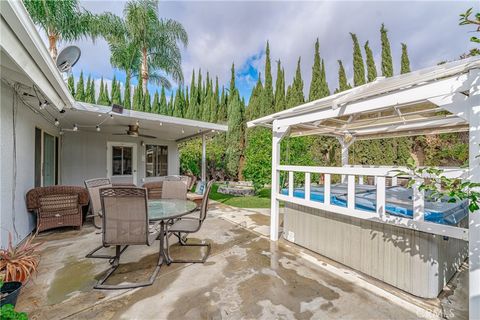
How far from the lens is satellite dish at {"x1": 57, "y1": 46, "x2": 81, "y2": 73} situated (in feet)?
16.1

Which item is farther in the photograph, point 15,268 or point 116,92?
point 116,92

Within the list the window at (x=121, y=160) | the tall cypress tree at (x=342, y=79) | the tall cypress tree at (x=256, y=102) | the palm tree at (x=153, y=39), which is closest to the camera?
the window at (x=121, y=160)

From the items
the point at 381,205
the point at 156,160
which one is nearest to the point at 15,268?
the point at 381,205

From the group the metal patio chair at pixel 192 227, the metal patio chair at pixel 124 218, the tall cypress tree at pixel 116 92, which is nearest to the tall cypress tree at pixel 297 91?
the metal patio chair at pixel 192 227

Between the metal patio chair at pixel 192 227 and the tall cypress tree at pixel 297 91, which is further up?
the tall cypress tree at pixel 297 91

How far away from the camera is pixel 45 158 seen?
19.8 ft

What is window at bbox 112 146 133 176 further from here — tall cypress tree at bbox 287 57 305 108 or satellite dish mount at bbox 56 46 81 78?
tall cypress tree at bbox 287 57 305 108

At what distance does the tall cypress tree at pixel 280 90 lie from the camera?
14.5 metres

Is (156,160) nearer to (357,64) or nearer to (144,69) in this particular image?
(144,69)

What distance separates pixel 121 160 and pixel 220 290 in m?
8.07

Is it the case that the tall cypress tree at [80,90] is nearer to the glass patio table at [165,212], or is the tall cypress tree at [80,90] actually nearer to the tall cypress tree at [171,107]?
the tall cypress tree at [171,107]

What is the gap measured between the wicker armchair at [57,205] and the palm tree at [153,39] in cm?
1069

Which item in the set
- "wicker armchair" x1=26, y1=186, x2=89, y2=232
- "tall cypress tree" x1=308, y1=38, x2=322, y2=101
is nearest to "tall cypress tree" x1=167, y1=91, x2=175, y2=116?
"tall cypress tree" x1=308, y1=38, x2=322, y2=101

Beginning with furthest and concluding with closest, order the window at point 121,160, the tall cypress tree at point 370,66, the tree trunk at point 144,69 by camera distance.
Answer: the tree trunk at point 144,69 < the tall cypress tree at point 370,66 < the window at point 121,160
